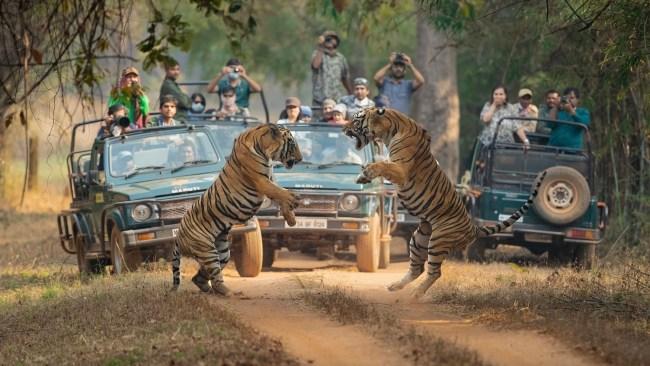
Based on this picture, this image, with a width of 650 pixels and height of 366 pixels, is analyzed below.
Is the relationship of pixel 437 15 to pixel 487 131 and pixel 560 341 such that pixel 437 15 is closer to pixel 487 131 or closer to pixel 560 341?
pixel 487 131

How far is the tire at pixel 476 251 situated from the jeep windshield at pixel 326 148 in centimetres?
248

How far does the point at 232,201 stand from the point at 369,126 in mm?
1446

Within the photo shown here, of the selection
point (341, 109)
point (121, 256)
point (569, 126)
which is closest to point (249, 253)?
point (121, 256)

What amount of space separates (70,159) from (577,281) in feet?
22.2

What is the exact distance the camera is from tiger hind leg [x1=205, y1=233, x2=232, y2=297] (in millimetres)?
12086

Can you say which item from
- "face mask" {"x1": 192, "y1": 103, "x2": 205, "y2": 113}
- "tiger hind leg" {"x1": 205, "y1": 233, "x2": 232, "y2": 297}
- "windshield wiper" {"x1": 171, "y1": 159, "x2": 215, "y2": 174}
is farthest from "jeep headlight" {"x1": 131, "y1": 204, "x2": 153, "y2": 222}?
"face mask" {"x1": 192, "y1": 103, "x2": 205, "y2": 113}

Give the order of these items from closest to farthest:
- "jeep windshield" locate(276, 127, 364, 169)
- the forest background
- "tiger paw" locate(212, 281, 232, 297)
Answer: the forest background → "tiger paw" locate(212, 281, 232, 297) → "jeep windshield" locate(276, 127, 364, 169)

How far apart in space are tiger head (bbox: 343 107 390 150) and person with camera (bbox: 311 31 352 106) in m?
6.94

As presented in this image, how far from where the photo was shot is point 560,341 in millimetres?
9180

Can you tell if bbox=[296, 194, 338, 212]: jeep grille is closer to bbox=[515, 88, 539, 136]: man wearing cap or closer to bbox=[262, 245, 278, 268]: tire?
Answer: bbox=[262, 245, 278, 268]: tire

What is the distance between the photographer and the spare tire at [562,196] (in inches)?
639

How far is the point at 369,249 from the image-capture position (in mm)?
15352

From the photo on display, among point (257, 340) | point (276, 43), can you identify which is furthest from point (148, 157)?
point (276, 43)

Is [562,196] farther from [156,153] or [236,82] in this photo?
[236,82]
